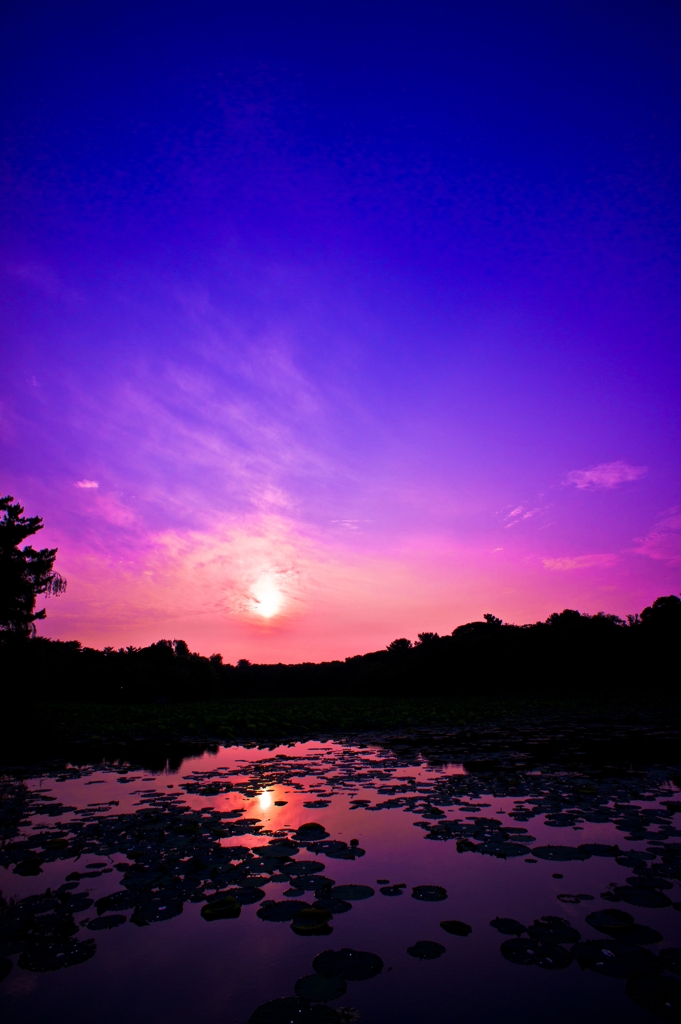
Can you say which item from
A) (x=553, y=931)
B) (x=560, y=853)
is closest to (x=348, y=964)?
(x=553, y=931)

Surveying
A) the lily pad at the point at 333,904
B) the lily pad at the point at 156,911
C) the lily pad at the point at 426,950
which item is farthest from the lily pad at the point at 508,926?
the lily pad at the point at 156,911

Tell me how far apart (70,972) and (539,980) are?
3.02 m

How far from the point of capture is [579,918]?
3631 mm

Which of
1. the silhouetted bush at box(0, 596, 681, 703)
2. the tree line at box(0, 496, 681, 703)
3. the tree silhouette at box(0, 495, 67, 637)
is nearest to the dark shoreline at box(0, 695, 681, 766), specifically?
the tree silhouette at box(0, 495, 67, 637)

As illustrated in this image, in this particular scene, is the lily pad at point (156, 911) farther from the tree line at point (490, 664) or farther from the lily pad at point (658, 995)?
the tree line at point (490, 664)

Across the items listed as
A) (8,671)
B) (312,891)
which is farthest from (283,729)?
(312,891)

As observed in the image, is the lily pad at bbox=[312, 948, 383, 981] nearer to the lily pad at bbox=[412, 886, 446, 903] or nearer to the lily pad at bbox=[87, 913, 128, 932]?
the lily pad at bbox=[412, 886, 446, 903]

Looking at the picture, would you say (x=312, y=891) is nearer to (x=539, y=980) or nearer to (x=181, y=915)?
(x=181, y=915)

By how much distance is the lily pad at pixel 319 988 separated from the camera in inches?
109

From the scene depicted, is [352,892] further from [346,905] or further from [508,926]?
[508,926]

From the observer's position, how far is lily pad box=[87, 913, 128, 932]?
11.9 feet

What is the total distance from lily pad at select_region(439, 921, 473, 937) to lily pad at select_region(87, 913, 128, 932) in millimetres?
2490

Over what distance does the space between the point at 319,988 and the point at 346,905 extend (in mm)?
1164

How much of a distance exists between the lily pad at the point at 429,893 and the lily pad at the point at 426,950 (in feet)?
2.51
